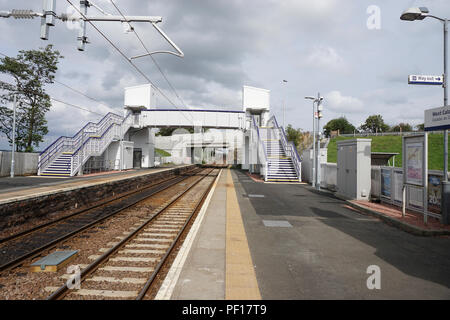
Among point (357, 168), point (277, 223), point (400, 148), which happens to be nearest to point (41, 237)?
point (277, 223)

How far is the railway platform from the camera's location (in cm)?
374

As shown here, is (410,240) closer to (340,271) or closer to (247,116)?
(340,271)

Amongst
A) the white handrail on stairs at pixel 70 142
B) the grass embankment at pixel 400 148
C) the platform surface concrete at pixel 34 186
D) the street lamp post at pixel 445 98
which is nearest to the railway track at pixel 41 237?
the platform surface concrete at pixel 34 186

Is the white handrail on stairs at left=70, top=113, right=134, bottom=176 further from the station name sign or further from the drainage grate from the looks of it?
the station name sign

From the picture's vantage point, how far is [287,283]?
13.1ft

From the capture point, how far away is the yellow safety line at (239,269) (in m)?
3.63

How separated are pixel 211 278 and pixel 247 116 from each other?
3014 cm

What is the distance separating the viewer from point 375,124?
328 ft

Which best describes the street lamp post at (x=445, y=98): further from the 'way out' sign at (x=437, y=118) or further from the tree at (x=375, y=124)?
the tree at (x=375, y=124)

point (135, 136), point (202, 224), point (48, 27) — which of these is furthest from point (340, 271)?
point (135, 136)

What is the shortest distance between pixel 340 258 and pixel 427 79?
675 centimetres

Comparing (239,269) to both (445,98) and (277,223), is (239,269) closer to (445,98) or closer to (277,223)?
(277,223)

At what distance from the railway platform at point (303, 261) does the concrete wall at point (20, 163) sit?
725 inches
